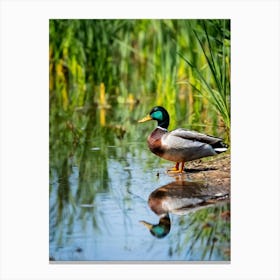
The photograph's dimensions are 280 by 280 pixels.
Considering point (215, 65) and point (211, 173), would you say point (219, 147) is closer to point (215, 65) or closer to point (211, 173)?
point (211, 173)

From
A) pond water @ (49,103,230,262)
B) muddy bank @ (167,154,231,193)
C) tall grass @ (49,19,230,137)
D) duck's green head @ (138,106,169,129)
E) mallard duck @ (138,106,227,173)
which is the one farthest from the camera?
tall grass @ (49,19,230,137)

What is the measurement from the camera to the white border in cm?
543

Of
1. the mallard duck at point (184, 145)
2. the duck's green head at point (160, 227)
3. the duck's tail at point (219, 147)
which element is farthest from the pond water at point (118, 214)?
the duck's tail at point (219, 147)

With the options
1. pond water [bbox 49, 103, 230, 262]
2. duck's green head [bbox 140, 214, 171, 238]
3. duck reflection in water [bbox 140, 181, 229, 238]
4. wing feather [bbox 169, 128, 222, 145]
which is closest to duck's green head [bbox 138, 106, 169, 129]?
wing feather [bbox 169, 128, 222, 145]

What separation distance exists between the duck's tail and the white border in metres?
0.13

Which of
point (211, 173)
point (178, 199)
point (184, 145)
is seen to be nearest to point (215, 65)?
point (184, 145)

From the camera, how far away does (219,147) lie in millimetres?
5730

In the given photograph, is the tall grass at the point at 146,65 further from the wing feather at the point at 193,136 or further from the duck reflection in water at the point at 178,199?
the duck reflection in water at the point at 178,199

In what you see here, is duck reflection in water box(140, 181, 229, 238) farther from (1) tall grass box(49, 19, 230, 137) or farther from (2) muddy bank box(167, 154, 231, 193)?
(1) tall grass box(49, 19, 230, 137)

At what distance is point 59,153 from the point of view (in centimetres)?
608

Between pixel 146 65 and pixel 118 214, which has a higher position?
pixel 146 65
